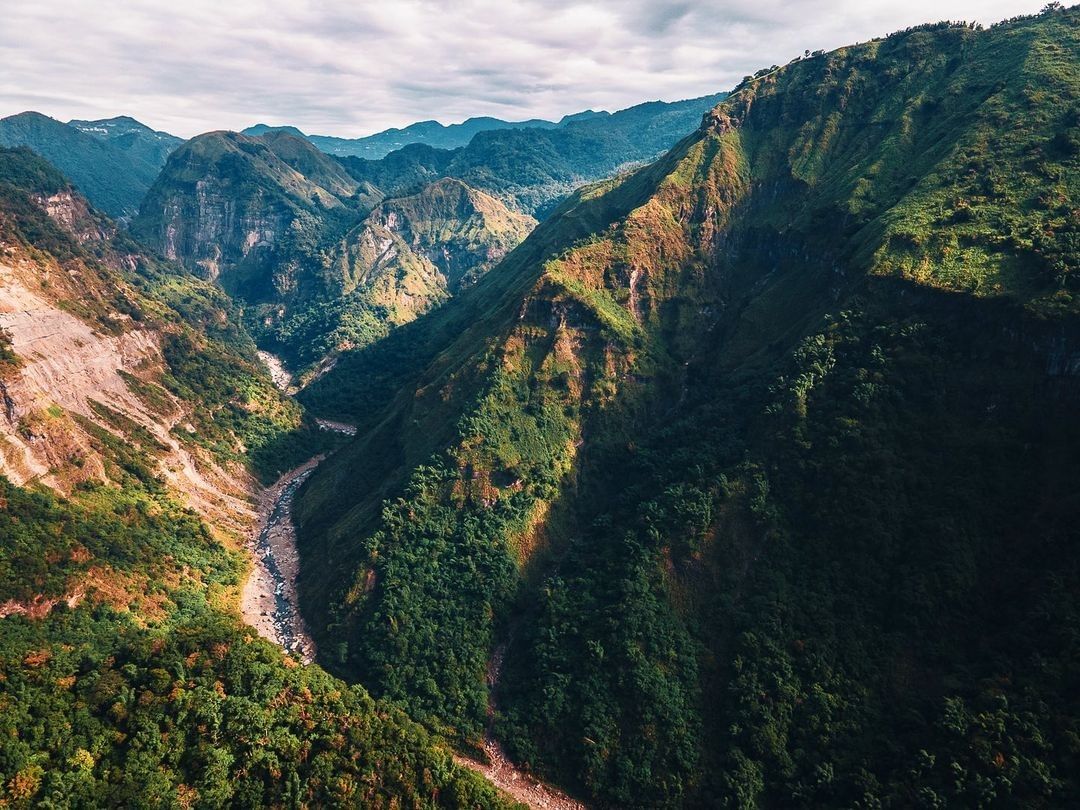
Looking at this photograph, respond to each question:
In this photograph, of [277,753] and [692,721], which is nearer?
[277,753]

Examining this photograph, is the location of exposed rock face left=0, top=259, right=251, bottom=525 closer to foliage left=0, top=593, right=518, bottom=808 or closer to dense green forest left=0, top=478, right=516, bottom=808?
dense green forest left=0, top=478, right=516, bottom=808

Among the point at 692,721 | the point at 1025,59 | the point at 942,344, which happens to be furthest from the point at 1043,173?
the point at 692,721

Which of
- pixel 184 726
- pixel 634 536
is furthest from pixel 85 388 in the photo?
pixel 634 536

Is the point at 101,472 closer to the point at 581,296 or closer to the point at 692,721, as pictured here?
→ the point at 581,296

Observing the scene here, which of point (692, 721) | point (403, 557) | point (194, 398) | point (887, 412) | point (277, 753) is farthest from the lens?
point (194, 398)

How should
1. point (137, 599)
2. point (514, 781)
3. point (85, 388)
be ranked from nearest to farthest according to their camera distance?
point (514, 781)
point (137, 599)
point (85, 388)

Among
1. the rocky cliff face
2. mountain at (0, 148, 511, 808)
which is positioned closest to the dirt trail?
mountain at (0, 148, 511, 808)

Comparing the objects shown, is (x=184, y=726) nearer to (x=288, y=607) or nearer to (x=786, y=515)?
(x=288, y=607)
